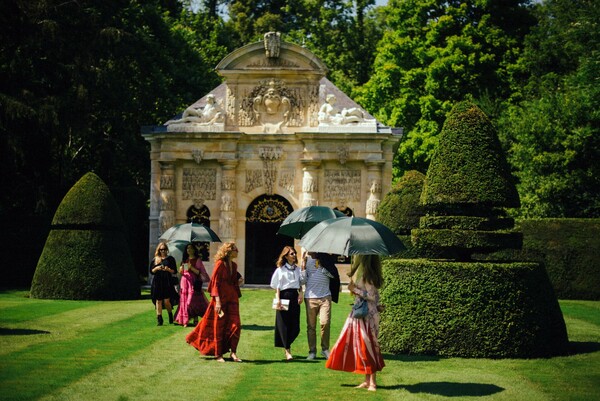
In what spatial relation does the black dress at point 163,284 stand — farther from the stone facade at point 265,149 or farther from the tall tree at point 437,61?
the tall tree at point 437,61

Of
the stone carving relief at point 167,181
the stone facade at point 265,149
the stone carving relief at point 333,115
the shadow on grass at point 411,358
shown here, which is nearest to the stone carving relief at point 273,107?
the stone facade at point 265,149

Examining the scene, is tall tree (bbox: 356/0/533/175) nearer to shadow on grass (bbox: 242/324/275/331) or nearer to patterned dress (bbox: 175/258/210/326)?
shadow on grass (bbox: 242/324/275/331)

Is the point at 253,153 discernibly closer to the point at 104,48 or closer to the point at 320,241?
the point at 104,48

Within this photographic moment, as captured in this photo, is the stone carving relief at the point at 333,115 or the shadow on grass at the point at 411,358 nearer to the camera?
the shadow on grass at the point at 411,358

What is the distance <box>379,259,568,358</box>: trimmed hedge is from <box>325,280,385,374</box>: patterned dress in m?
2.78

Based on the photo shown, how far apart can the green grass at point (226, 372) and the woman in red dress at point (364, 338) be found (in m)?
0.30

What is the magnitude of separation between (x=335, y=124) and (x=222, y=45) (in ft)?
69.7

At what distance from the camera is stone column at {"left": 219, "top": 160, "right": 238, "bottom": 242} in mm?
31703

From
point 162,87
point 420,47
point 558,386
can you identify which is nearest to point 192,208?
point 162,87

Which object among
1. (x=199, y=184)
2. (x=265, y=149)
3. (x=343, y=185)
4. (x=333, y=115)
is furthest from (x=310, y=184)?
(x=199, y=184)

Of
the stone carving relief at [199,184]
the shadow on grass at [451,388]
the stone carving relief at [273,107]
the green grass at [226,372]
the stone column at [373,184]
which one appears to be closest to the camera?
the green grass at [226,372]

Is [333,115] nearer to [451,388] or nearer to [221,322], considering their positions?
[221,322]

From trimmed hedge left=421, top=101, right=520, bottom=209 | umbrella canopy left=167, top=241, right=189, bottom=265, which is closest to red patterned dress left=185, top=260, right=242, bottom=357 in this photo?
trimmed hedge left=421, top=101, right=520, bottom=209

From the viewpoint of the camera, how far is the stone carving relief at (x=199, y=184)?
3228 cm
